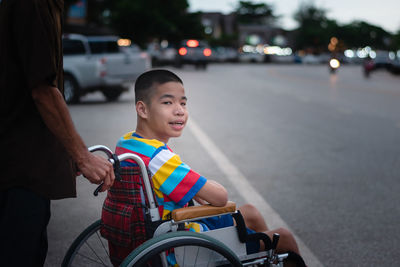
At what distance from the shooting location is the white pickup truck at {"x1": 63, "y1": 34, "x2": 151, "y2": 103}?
15.1 metres

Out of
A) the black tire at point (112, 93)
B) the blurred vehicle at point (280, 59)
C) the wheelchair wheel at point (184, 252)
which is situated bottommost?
the blurred vehicle at point (280, 59)

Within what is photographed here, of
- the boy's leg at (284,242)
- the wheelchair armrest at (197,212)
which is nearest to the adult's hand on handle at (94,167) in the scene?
the wheelchair armrest at (197,212)

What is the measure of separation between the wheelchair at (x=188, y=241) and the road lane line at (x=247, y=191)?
1.22m

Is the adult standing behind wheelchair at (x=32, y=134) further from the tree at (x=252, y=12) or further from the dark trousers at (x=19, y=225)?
the tree at (x=252, y=12)

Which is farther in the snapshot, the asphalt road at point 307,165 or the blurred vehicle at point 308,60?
the blurred vehicle at point 308,60

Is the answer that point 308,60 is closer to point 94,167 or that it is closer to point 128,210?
point 128,210

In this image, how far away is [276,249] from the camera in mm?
3033

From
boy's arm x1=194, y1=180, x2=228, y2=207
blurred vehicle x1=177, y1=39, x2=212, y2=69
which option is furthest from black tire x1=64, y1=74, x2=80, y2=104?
blurred vehicle x1=177, y1=39, x2=212, y2=69

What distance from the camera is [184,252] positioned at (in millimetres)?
2576

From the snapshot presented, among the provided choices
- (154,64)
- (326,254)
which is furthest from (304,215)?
(154,64)

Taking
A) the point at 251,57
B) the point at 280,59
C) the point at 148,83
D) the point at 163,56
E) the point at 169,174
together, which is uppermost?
the point at 148,83

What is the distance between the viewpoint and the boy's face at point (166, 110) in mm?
2680

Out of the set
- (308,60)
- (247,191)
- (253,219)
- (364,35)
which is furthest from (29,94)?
(364,35)

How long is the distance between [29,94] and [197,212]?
93 centimetres
